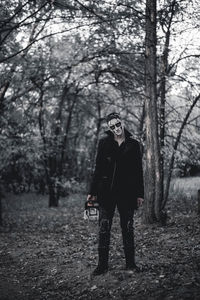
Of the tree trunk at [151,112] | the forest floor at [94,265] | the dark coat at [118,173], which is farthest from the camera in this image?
the tree trunk at [151,112]

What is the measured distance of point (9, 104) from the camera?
14.1m

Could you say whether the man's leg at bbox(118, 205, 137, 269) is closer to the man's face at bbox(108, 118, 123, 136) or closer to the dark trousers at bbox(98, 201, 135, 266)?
the dark trousers at bbox(98, 201, 135, 266)

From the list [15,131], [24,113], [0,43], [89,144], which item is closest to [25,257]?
[0,43]

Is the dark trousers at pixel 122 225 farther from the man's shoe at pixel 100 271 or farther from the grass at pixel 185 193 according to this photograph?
the grass at pixel 185 193

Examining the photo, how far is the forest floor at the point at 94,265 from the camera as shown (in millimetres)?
4723

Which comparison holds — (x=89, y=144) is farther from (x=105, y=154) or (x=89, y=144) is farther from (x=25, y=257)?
(x=105, y=154)

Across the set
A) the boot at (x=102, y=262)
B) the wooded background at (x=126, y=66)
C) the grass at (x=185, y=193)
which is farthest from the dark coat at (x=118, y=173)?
the grass at (x=185, y=193)

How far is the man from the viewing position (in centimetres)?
522

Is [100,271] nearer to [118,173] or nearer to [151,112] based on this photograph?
[118,173]

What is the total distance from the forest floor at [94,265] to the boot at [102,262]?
0.10 m

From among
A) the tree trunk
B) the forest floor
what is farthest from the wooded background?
the forest floor

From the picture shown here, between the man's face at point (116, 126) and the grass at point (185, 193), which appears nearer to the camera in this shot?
the man's face at point (116, 126)

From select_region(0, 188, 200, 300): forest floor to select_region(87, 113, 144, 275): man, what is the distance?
58 centimetres

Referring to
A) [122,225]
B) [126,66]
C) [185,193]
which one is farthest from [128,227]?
[185,193]
